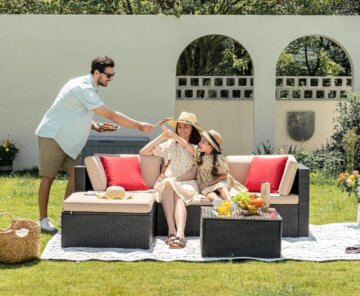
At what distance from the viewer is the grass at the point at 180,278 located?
529cm

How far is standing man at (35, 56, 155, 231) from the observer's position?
7.29 meters

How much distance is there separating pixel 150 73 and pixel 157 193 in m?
5.30

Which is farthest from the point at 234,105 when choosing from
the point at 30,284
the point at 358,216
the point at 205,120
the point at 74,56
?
the point at 30,284

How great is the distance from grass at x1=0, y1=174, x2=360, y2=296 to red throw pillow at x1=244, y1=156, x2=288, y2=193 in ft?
4.81

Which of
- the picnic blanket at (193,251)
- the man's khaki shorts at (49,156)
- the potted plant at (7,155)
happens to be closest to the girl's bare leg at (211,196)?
the picnic blanket at (193,251)

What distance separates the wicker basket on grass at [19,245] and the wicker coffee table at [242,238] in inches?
52.1

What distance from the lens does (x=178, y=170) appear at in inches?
297

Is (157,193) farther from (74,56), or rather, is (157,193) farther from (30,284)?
(74,56)

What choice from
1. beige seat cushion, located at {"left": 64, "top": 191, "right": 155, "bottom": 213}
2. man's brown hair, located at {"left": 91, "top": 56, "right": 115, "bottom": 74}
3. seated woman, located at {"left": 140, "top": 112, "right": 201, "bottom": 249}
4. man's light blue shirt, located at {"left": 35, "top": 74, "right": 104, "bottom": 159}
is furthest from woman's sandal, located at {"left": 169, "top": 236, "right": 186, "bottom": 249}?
man's brown hair, located at {"left": 91, "top": 56, "right": 115, "bottom": 74}

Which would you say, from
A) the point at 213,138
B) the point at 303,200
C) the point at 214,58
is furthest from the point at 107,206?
the point at 214,58

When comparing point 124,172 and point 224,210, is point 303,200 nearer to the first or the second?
point 224,210

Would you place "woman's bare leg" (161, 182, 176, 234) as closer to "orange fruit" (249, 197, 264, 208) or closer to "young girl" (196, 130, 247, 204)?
"young girl" (196, 130, 247, 204)

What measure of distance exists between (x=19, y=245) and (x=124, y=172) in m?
1.85

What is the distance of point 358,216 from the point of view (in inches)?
307
